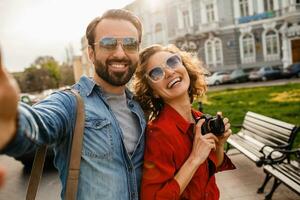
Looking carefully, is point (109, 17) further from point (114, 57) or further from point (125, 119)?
point (125, 119)

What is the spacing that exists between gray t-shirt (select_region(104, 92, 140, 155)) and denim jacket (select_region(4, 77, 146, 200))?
0.13 feet

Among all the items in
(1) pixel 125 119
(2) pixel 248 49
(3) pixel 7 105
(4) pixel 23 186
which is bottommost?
(4) pixel 23 186

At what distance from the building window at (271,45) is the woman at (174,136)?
100 feet

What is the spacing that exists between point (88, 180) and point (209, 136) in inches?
33.2

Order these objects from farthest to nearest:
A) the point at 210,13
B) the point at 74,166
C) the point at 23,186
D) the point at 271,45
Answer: the point at 210,13 → the point at 271,45 → the point at 23,186 → the point at 74,166

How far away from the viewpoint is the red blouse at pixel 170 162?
2.11m

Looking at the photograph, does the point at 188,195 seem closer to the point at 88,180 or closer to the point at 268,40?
the point at 88,180

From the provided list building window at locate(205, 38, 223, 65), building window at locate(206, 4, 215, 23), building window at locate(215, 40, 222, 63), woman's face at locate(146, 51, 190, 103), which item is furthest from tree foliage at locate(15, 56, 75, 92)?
woman's face at locate(146, 51, 190, 103)

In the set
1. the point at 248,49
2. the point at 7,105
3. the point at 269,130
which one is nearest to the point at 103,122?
the point at 7,105

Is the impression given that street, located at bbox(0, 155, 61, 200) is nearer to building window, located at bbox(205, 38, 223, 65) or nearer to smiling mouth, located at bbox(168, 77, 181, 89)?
smiling mouth, located at bbox(168, 77, 181, 89)

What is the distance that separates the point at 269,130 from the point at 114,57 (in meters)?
4.33

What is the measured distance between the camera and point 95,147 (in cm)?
189

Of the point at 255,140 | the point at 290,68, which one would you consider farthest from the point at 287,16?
the point at 255,140

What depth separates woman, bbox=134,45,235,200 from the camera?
212 cm
